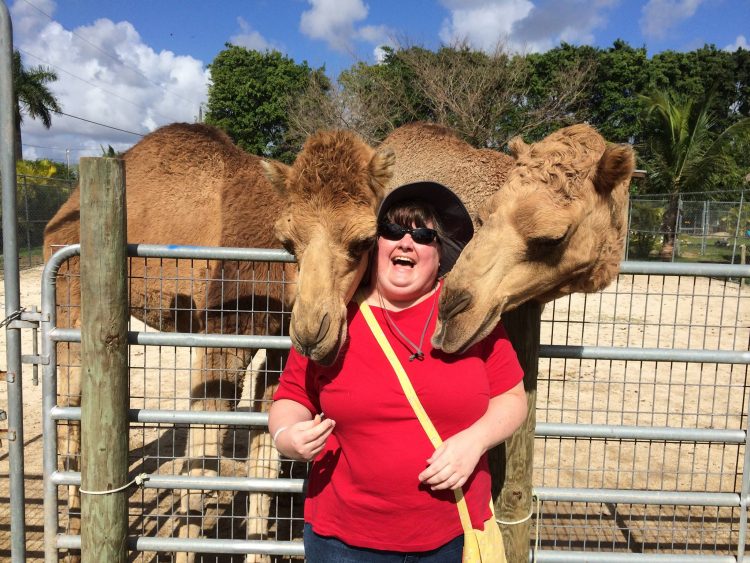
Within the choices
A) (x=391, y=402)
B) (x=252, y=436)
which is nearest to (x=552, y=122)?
(x=252, y=436)

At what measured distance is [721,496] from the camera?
3.11 m

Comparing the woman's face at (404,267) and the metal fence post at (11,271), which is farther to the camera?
the metal fence post at (11,271)

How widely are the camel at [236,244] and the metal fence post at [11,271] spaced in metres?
0.36

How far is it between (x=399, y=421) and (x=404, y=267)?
0.59m

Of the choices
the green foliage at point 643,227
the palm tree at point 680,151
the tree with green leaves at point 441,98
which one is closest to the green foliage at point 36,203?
the tree with green leaves at point 441,98

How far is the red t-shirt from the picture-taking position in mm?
2023

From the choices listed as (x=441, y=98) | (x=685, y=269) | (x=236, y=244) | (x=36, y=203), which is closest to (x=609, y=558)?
(x=685, y=269)

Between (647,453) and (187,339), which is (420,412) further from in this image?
(647,453)

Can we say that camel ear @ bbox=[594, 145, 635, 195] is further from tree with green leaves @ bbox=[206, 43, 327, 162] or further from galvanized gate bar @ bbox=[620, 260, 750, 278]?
tree with green leaves @ bbox=[206, 43, 327, 162]

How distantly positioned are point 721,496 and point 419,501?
2.08 m

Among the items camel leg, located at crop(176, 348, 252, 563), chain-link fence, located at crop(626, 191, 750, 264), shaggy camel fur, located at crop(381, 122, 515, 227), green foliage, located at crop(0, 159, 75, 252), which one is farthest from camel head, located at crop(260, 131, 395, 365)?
chain-link fence, located at crop(626, 191, 750, 264)

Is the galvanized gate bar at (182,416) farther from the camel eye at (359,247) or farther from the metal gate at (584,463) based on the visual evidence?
the camel eye at (359,247)

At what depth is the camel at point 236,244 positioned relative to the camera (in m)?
2.71

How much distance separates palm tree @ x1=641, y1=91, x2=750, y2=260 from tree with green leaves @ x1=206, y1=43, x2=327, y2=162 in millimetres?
16802
